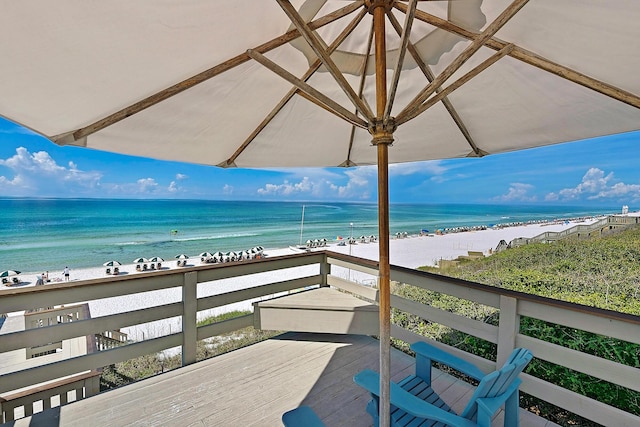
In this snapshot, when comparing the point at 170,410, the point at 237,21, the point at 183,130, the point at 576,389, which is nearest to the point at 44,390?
the point at 170,410

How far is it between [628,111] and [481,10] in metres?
1.05

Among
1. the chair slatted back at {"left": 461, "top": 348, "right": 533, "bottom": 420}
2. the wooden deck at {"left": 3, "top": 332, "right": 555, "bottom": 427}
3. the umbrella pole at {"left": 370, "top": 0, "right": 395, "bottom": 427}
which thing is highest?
the umbrella pole at {"left": 370, "top": 0, "right": 395, "bottom": 427}

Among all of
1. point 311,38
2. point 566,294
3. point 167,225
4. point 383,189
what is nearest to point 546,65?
point 383,189

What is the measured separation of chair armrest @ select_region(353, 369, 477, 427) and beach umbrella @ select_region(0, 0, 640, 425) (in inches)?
3.3

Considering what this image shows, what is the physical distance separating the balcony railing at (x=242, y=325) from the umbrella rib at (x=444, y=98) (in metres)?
1.08

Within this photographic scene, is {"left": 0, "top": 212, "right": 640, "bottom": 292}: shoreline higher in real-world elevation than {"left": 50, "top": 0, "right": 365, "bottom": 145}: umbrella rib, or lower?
lower

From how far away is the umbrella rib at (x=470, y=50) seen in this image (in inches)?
42.5

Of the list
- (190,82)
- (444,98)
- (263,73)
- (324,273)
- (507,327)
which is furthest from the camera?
(324,273)

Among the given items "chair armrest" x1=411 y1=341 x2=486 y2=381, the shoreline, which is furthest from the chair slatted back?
the shoreline

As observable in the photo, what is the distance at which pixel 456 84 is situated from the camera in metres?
1.25

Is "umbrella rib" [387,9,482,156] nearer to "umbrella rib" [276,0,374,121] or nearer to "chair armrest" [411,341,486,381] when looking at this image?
"umbrella rib" [276,0,374,121]

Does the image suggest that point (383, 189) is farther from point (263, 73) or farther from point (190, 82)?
point (190, 82)

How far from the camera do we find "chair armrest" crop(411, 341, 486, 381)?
5.29 ft

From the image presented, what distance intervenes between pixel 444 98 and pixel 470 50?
78cm
